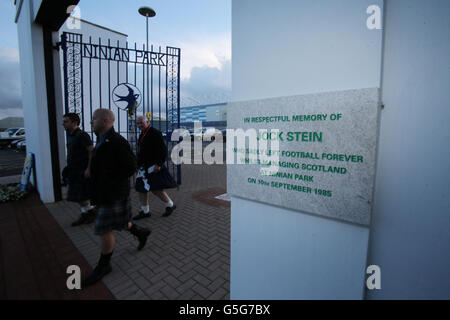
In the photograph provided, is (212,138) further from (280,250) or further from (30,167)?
(280,250)

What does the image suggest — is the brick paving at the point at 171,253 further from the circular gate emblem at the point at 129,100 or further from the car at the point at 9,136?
the car at the point at 9,136

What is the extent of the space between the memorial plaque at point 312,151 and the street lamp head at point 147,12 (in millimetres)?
11082

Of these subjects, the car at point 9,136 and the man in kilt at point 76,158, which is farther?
the car at point 9,136

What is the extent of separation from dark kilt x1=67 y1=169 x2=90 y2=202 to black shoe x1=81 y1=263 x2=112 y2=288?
5.33ft

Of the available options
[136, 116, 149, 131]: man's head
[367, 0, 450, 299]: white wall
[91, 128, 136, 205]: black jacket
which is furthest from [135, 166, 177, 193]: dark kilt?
[367, 0, 450, 299]: white wall

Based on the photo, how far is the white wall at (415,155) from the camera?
3.77 feet

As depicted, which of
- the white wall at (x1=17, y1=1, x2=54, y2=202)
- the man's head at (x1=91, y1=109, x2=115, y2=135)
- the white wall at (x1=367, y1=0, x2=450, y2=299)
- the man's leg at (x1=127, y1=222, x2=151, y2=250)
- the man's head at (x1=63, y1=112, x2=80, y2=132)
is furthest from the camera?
the white wall at (x1=17, y1=1, x2=54, y2=202)

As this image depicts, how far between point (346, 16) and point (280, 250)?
1.54 m

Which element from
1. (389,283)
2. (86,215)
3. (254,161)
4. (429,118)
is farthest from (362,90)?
(86,215)

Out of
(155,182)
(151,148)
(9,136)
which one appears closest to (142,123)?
(151,148)

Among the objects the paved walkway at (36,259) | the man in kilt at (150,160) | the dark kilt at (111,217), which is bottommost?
the paved walkway at (36,259)

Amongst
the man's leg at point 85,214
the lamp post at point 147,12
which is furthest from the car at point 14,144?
the man's leg at point 85,214

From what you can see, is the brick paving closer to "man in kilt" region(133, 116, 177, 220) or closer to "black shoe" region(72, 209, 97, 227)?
"black shoe" region(72, 209, 97, 227)

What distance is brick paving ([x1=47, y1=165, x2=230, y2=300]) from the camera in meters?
2.43
